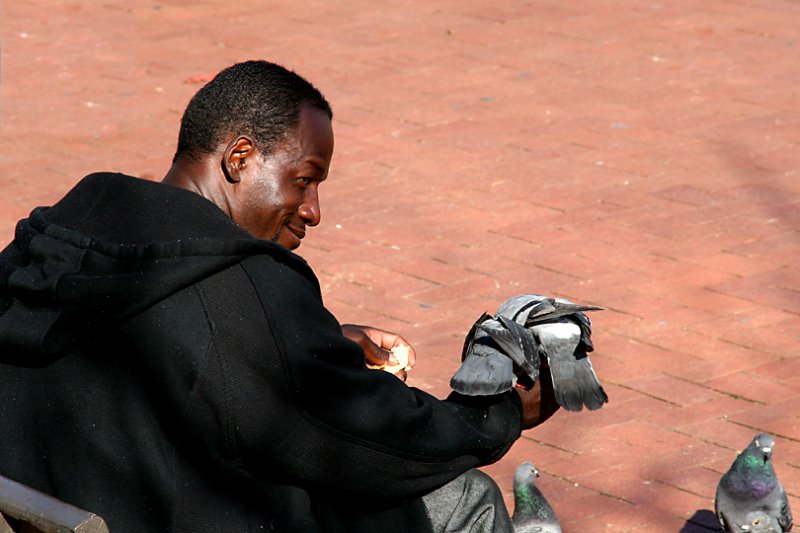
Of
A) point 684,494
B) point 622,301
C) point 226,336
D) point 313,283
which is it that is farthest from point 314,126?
point 622,301

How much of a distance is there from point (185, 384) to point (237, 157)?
45 cm

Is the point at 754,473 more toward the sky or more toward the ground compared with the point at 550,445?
more toward the sky

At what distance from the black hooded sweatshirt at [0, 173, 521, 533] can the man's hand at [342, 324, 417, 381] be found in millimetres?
524

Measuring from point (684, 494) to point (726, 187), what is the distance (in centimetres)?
245

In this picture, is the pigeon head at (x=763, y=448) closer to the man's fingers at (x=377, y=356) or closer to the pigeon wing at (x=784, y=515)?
the pigeon wing at (x=784, y=515)

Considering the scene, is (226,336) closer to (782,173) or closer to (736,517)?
(736,517)

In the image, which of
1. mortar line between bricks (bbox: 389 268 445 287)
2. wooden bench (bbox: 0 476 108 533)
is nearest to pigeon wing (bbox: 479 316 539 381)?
wooden bench (bbox: 0 476 108 533)

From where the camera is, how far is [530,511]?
3438 mm

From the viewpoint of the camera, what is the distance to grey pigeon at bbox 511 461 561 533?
11.2ft

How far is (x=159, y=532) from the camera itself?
2049 millimetres

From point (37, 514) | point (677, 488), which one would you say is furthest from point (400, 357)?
point (677, 488)

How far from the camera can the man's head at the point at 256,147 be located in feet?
7.37

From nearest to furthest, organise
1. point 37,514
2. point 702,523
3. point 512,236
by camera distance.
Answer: point 37,514 → point 702,523 → point 512,236

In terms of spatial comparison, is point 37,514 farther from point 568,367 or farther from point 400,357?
point 400,357
